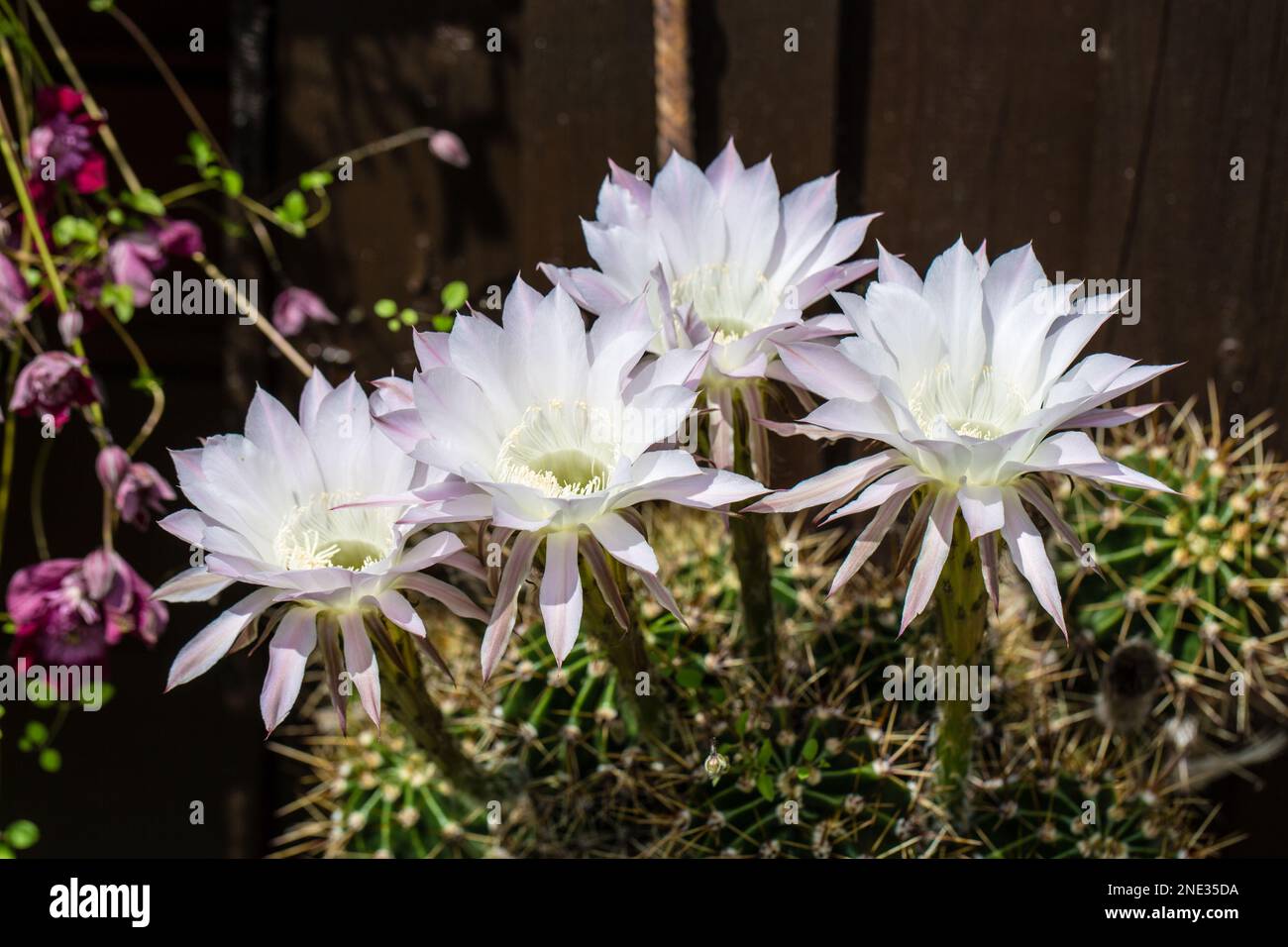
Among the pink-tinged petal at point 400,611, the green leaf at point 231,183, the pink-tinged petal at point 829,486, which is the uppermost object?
the green leaf at point 231,183

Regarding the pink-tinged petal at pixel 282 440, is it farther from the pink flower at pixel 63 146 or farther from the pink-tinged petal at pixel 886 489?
the pink flower at pixel 63 146

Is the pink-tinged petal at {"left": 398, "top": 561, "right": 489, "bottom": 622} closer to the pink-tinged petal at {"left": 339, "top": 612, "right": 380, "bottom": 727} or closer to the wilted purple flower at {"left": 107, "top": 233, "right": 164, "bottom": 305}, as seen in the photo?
the pink-tinged petal at {"left": 339, "top": 612, "right": 380, "bottom": 727}

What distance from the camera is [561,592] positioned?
0.81 meters

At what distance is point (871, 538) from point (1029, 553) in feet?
0.36

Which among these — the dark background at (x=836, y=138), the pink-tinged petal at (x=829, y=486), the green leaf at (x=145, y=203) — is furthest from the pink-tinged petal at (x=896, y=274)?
the green leaf at (x=145, y=203)

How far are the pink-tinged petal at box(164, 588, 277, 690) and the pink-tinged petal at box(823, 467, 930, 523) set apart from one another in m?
0.40

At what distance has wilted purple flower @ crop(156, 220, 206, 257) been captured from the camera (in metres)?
1.43

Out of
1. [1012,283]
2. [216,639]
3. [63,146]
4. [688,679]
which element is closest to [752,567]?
[688,679]

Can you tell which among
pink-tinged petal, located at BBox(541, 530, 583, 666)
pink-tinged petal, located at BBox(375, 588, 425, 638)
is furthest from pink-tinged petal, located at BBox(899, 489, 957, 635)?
pink-tinged petal, located at BBox(375, 588, 425, 638)

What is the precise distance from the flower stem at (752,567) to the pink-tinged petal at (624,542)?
0.17m

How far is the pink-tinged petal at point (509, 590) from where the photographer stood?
818 mm

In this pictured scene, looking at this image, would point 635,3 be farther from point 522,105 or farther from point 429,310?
point 429,310

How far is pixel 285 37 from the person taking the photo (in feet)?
5.08

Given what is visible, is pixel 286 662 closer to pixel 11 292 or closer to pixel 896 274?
pixel 896 274
